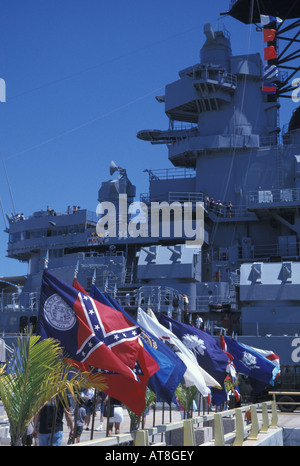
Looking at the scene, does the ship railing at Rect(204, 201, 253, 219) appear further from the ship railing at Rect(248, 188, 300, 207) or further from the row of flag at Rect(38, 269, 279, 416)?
the row of flag at Rect(38, 269, 279, 416)

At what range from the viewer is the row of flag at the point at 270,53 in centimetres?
3135

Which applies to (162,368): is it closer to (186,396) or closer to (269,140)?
(186,396)

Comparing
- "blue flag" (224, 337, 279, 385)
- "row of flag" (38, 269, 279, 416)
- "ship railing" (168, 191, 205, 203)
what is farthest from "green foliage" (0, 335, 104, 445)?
"ship railing" (168, 191, 205, 203)

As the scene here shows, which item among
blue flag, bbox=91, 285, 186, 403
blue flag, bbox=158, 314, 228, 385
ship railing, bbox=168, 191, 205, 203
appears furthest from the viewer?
ship railing, bbox=168, 191, 205, 203

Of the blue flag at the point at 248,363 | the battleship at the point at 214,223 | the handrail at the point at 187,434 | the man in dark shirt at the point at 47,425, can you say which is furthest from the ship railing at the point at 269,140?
the man in dark shirt at the point at 47,425

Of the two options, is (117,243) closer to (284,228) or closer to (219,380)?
(284,228)

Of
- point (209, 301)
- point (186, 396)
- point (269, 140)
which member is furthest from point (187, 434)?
point (269, 140)

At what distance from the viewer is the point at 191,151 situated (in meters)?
31.0

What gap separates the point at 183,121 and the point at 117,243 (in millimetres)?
8249

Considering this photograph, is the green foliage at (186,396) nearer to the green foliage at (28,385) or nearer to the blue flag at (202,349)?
the blue flag at (202,349)

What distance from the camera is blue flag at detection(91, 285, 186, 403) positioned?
8562 millimetres

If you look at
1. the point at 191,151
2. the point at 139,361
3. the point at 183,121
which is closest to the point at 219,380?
the point at 139,361

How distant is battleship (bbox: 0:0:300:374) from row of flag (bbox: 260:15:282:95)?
0.26ft
